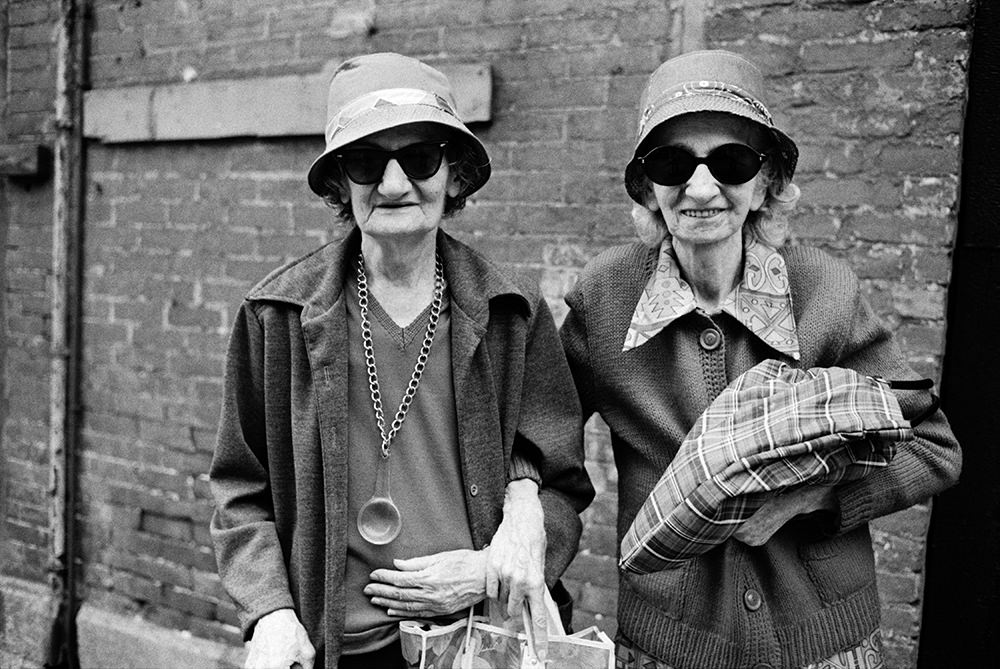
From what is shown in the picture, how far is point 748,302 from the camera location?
2.06 m

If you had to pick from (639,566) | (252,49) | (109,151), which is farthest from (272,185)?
(639,566)

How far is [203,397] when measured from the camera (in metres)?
A: 4.07

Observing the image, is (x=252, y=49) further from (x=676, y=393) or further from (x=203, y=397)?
(x=676, y=393)

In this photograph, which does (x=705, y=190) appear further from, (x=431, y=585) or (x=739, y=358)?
(x=431, y=585)

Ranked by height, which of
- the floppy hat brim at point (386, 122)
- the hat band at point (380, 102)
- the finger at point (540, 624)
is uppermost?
the hat band at point (380, 102)

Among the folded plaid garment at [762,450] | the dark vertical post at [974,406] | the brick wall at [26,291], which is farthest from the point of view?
the brick wall at [26,291]

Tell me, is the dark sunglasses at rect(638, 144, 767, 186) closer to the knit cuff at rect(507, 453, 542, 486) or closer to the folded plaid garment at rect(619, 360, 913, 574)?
the folded plaid garment at rect(619, 360, 913, 574)

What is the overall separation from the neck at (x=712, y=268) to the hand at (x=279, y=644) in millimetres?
1047

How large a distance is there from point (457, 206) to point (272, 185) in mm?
1855

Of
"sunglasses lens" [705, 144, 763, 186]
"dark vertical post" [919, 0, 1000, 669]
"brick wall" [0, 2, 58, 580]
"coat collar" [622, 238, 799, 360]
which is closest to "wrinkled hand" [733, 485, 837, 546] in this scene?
"coat collar" [622, 238, 799, 360]

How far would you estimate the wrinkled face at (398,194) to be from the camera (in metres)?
1.97

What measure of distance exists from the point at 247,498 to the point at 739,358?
3.48 ft

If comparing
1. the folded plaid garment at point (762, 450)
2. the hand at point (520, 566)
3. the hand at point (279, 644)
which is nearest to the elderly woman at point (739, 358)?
the folded plaid garment at point (762, 450)

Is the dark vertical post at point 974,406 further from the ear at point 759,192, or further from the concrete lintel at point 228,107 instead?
the concrete lintel at point 228,107
